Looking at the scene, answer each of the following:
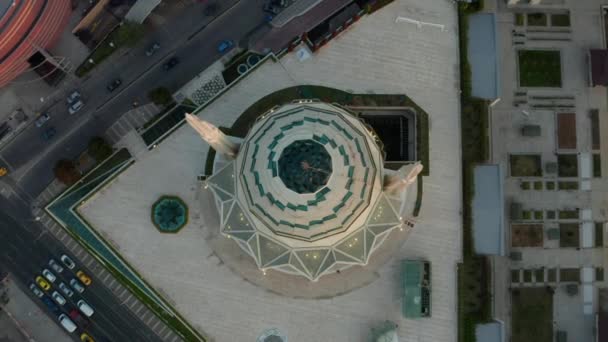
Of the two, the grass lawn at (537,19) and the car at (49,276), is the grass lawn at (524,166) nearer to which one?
the grass lawn at (537,19)

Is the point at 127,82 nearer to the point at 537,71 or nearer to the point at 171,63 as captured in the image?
the point at 171,63

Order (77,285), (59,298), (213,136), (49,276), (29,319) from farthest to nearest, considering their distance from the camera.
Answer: (29,319), (49,276), (77,285), (59,298), (213,136)

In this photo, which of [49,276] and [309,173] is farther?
[49,276]

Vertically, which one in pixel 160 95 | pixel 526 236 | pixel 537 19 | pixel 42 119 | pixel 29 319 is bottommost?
pixel 29 319

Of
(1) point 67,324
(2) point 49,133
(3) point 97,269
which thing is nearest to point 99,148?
(2) point 49,133

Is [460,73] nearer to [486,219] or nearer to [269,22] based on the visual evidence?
[486,219]

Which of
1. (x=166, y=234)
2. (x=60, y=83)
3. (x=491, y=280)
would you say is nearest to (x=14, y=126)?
(x=60, y=83)

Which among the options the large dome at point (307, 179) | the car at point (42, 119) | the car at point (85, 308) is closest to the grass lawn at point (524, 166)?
the large dome at point (307, 179)
